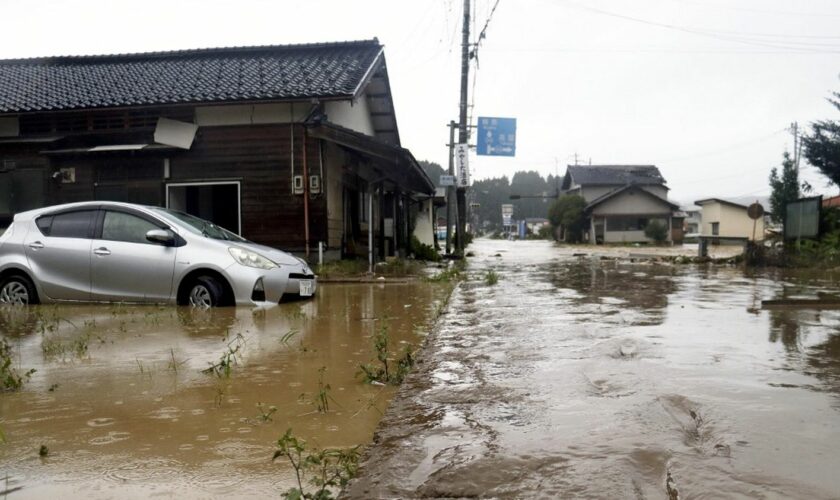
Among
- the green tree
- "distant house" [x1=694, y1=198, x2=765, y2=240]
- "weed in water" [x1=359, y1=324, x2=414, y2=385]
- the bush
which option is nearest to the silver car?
"weed in water" [x1=359, y1=324, x2=414, y2=385]

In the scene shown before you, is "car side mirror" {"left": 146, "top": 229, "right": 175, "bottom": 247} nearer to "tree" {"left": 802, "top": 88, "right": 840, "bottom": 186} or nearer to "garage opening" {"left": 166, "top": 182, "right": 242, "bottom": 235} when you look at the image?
"garage opening" {"left": 166, "top": 182, "right": 242, "bottom": 235}

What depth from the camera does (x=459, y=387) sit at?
3.53 m

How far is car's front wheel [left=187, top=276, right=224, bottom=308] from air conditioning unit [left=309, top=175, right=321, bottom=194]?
5744mm

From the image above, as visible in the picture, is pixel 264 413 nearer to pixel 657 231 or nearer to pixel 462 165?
pixel 462 165

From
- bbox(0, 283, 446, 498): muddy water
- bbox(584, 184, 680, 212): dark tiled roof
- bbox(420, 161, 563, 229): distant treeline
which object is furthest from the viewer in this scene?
bbox(420, 161, 563, 229): distant treeline

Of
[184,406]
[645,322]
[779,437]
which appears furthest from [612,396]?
[645,322]

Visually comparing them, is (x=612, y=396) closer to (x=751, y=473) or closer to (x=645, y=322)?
(x=751, y=473)

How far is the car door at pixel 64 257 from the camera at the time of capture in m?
7.52

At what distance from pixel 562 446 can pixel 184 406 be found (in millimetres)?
1981

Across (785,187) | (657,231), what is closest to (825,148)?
(785,187)

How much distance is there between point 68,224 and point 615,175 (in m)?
52.9

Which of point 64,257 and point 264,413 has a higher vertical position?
point 64,257

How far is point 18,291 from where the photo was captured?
7707 millimetres

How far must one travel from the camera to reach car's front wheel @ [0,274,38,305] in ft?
25.2
